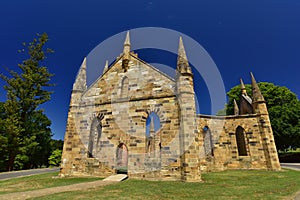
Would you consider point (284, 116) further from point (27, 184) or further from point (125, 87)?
point (27, 184)

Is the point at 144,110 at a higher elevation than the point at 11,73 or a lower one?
lower

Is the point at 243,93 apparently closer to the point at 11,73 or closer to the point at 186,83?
the point at 186,83

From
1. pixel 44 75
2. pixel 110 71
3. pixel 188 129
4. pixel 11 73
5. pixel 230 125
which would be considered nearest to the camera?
pixel 188 129

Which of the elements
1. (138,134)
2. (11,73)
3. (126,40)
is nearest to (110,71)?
(126,40)

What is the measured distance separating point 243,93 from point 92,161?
22558 mm

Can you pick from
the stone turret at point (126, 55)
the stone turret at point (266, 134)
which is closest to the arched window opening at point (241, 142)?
the stone turret at point (266, 134)

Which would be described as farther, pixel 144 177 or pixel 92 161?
pixel 92 161

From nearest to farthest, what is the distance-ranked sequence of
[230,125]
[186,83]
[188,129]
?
[188,129] → [186,83] → [230,125]

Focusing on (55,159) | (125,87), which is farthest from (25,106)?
(125,87)

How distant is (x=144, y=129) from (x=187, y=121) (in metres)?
3.27

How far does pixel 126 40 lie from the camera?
16.3 m

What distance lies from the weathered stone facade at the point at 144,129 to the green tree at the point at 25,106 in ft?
35.6

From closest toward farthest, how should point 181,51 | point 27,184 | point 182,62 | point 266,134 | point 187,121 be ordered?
point 27,184, point 187,121, point 182,62, point 181,51, point 266,134

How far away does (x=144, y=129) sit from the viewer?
42.1 feet
